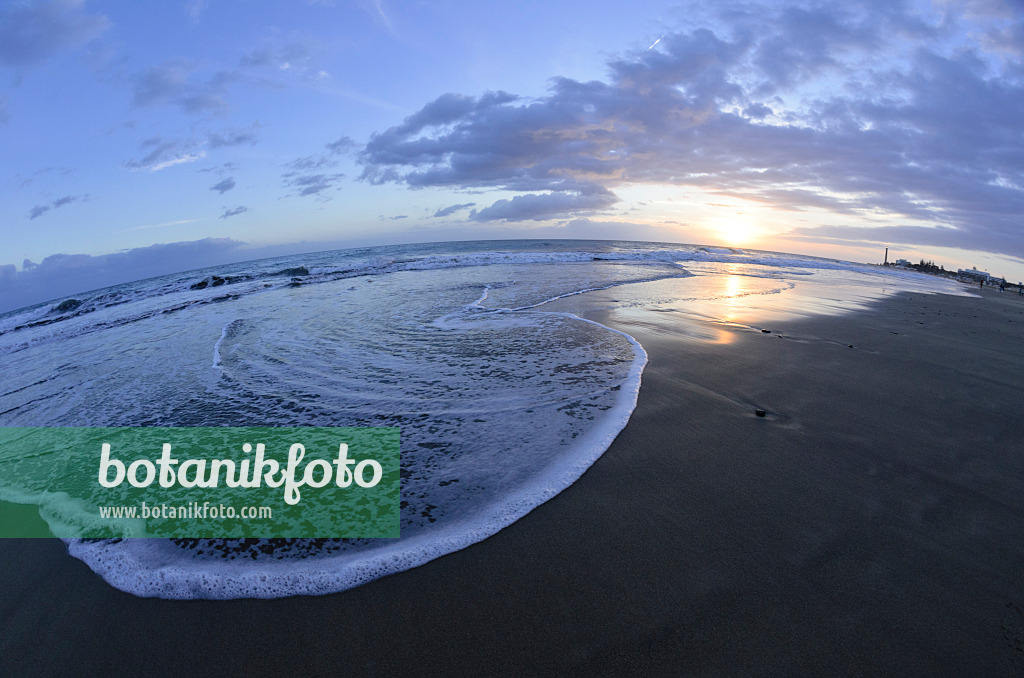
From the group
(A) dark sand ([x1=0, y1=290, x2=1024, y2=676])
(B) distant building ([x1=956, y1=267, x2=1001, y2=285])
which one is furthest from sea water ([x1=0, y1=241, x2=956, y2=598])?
(B) distant building ([x1=956, y1=267, x2=1001, y2=285])

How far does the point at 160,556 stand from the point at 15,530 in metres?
1.39

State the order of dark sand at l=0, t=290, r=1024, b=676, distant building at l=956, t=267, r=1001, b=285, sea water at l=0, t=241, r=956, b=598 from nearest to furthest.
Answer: dark sand at l=0, t=290, r=1024, b=676
sea water at l=0, t=241, r=956, b=598
distant building at l=956, t=267, r=1001, b=285

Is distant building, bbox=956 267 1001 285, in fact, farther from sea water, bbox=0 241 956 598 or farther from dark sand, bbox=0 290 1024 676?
dark sand, bbox=0 290 1024 676

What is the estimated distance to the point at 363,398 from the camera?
4.89m

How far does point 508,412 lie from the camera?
443 centimetres

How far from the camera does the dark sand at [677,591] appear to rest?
1914 millimetres

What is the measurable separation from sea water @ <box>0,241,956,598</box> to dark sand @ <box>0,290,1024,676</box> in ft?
0.55

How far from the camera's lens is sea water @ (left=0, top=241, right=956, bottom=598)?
2586mm

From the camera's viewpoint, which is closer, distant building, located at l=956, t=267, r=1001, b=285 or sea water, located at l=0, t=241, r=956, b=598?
sea water, located at l=0, t=241, r=956, b=598

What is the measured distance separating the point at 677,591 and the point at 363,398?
3.85 metres

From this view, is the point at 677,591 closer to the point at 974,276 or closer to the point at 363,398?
the point at 363,398

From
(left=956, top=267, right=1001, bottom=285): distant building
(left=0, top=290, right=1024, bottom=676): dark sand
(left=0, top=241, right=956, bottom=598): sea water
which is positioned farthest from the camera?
(left=956, top=267, right=1001, bottom=285): distant building

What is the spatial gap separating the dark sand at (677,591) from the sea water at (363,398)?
17 centimetres

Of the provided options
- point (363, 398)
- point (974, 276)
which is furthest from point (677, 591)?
point (974, 276)
